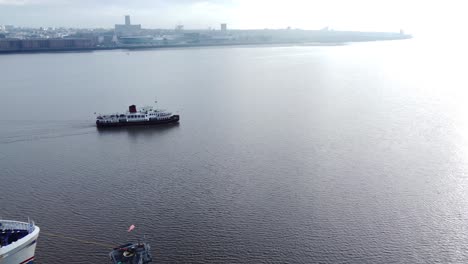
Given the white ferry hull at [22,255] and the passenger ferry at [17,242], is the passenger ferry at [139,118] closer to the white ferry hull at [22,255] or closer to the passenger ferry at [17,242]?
the passenger ferry at [17,242]

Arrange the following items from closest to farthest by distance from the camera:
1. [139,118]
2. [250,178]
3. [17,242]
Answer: [17,242], [250,178], [139,118]

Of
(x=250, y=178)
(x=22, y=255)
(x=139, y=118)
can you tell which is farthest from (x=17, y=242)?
(x=139, y=118)

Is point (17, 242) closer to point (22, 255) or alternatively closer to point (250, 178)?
point (22, 255)

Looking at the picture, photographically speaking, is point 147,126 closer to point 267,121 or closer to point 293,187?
point 267,121

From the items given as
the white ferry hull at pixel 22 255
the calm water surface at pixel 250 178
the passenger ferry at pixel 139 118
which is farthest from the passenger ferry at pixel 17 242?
the passenger ferry at pixel 139 118

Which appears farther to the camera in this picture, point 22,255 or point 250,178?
point 250,178

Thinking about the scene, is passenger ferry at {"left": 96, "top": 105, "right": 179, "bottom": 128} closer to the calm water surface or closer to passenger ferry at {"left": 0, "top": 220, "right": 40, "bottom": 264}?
the calm water surface

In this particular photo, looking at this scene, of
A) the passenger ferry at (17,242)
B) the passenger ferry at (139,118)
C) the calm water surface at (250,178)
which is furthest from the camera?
the passenger ferry at (139,118)
